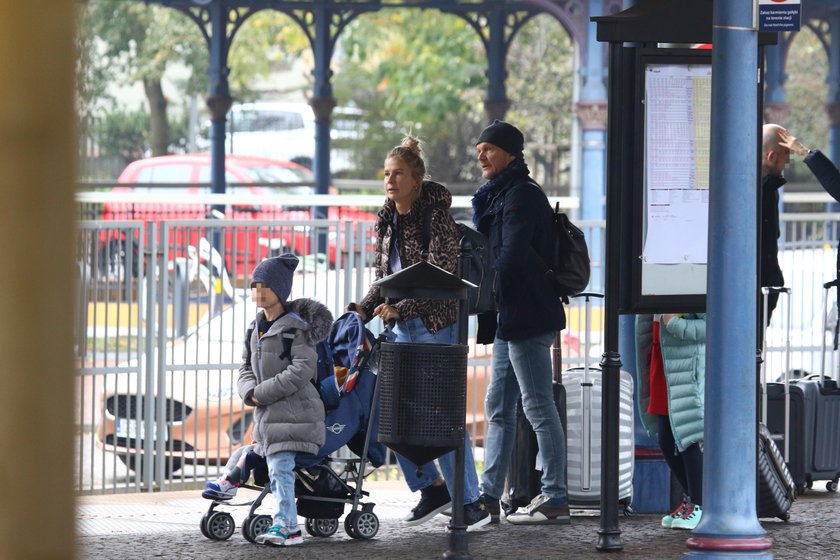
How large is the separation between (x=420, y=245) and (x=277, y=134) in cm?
3533

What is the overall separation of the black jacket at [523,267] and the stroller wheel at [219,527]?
60.8 inches

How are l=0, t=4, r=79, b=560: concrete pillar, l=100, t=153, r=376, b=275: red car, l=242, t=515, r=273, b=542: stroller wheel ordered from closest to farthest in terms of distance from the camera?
1. l=0, t=4, r=79, b=560: concrete pillar
2. l=242, t=515, r=273, b=542: stroller wheel
3. l=100, t=153, r=376, b=275: red car

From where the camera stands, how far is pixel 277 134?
4212cm

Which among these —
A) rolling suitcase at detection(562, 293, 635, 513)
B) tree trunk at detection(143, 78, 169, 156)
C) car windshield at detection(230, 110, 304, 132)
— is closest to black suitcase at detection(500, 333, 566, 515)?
rolling suitcase at detection(562, 293, 635, 513)

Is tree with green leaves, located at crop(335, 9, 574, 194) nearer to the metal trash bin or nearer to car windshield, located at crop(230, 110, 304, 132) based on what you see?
car windshield, located at crop(230, 110, 304, 132)

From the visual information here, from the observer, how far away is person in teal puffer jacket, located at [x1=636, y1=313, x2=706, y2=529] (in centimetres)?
716

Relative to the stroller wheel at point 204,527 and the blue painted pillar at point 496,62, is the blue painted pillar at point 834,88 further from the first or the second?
the stroller wheel at point 204,527

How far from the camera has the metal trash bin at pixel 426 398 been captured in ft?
21.3

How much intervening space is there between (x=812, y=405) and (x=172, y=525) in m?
3.63

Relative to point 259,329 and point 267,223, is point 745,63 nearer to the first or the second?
point 259,329

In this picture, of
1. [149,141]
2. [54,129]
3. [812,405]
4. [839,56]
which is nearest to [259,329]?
[812,405]

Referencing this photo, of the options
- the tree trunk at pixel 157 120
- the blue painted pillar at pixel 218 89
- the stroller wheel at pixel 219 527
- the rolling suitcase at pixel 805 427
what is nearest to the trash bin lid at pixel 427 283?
the stroller wheel at pixel 219 527

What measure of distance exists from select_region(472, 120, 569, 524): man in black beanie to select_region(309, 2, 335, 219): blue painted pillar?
16253 millimetres

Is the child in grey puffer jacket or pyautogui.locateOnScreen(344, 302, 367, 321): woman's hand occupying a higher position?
pyautogui.locateOnScreen(344, 302, 367, 321): woman's hand
